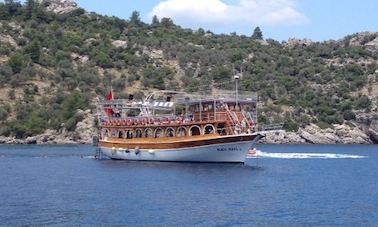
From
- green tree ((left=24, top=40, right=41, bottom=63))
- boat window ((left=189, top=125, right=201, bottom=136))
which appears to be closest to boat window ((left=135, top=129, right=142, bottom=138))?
boat window ((left=189, top=125, right=201, bottom=136))

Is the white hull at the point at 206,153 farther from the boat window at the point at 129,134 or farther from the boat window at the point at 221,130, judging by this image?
the boat window at the point at 129,134

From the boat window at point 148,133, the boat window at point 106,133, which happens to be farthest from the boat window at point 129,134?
the boat window at point 106,133

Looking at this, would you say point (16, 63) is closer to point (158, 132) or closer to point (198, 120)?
point (158, 132)

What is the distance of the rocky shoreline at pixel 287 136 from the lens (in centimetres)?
12888

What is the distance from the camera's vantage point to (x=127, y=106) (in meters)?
83.4

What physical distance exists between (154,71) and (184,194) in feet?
373

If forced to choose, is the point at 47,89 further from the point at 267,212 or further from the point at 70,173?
the point at 267,212

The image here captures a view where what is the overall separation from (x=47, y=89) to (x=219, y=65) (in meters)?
44.1

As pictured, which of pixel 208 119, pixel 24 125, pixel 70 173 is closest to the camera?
pixel 70 173

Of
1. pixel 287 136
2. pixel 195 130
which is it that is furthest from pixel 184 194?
pixel 287 136

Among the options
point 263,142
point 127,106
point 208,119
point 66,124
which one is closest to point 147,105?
point 127,106

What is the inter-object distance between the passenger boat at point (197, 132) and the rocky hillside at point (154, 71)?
5132 centimetres

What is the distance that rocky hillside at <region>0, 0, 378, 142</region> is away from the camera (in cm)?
14088

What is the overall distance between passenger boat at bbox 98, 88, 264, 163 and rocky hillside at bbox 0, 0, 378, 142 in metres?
51.3
